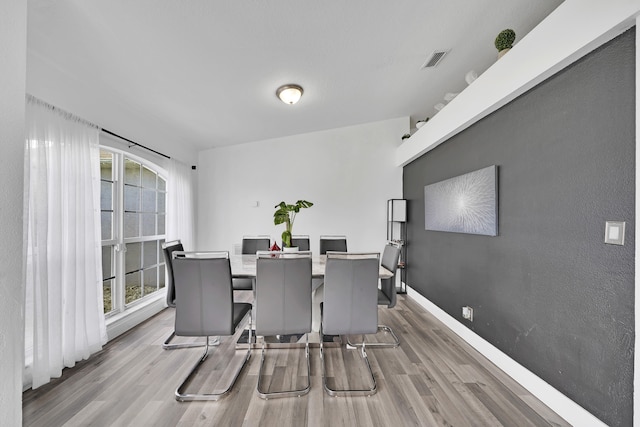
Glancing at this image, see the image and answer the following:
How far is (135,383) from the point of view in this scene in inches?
79.7

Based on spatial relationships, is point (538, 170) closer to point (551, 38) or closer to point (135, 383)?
point (551, 38)

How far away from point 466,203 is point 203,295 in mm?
2642

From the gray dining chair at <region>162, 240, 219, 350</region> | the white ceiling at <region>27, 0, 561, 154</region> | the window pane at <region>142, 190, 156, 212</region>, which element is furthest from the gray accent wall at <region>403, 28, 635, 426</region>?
the window pane at <region>142, 190, 156, 212</region>

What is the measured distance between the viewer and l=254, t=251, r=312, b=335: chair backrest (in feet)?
6.61

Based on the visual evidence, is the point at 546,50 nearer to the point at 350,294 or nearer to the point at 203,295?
the point at 350,294

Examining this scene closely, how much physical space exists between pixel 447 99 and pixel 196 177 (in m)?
4.23

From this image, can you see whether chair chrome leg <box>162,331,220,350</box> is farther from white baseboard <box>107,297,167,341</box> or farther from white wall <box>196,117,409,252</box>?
white wall <box>196,117,409,252</box>

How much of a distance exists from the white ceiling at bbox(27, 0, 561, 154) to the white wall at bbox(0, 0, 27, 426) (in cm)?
79

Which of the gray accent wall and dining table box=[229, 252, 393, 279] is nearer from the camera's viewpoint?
the gray accent wall

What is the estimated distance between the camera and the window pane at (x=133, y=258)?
315 cm

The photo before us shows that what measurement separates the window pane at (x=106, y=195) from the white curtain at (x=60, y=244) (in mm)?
480

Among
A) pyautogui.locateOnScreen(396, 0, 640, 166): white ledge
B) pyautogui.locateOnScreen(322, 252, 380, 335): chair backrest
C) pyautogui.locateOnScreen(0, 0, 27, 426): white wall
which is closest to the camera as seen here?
pyautogui.locateOnScreen(0, 0, 27, 426): white wall

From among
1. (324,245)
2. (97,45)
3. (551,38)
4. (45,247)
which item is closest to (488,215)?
(551,38)

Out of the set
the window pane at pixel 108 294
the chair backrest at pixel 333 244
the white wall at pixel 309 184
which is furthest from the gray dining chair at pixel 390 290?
the window pane at pixel 108 294
